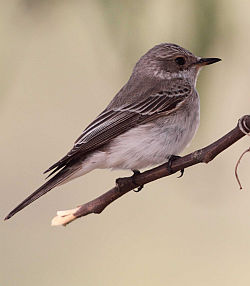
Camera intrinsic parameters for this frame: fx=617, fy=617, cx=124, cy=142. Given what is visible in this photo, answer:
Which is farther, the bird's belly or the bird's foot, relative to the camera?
A: the bird's belly

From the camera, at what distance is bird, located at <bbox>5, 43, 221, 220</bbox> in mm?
2891

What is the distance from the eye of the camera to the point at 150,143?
9.74 ft

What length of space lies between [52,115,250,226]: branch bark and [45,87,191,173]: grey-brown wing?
0.42 m

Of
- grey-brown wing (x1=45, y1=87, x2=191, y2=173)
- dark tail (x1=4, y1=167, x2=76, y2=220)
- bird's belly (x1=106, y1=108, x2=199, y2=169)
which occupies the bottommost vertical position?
bird's belly (x1=106, y1=108, x2=199, y2=169)

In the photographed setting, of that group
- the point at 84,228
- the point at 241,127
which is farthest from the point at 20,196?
the point at 241,127

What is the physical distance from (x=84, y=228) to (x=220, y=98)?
2898 mm

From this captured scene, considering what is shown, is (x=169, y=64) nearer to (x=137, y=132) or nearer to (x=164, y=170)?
(x=137, y=132)

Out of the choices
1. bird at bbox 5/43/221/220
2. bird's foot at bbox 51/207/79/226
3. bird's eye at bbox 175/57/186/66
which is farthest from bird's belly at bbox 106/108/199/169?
bird's foot at bbox 51/207/79/226

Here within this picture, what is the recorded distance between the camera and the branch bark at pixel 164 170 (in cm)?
168

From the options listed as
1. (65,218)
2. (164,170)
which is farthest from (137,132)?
(65,218)

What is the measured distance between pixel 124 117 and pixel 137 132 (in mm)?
123

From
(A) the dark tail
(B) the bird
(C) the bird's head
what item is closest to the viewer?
(A) the dark tail

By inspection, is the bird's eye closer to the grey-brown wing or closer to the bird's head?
the bird's head

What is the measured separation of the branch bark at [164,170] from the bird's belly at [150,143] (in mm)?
389
